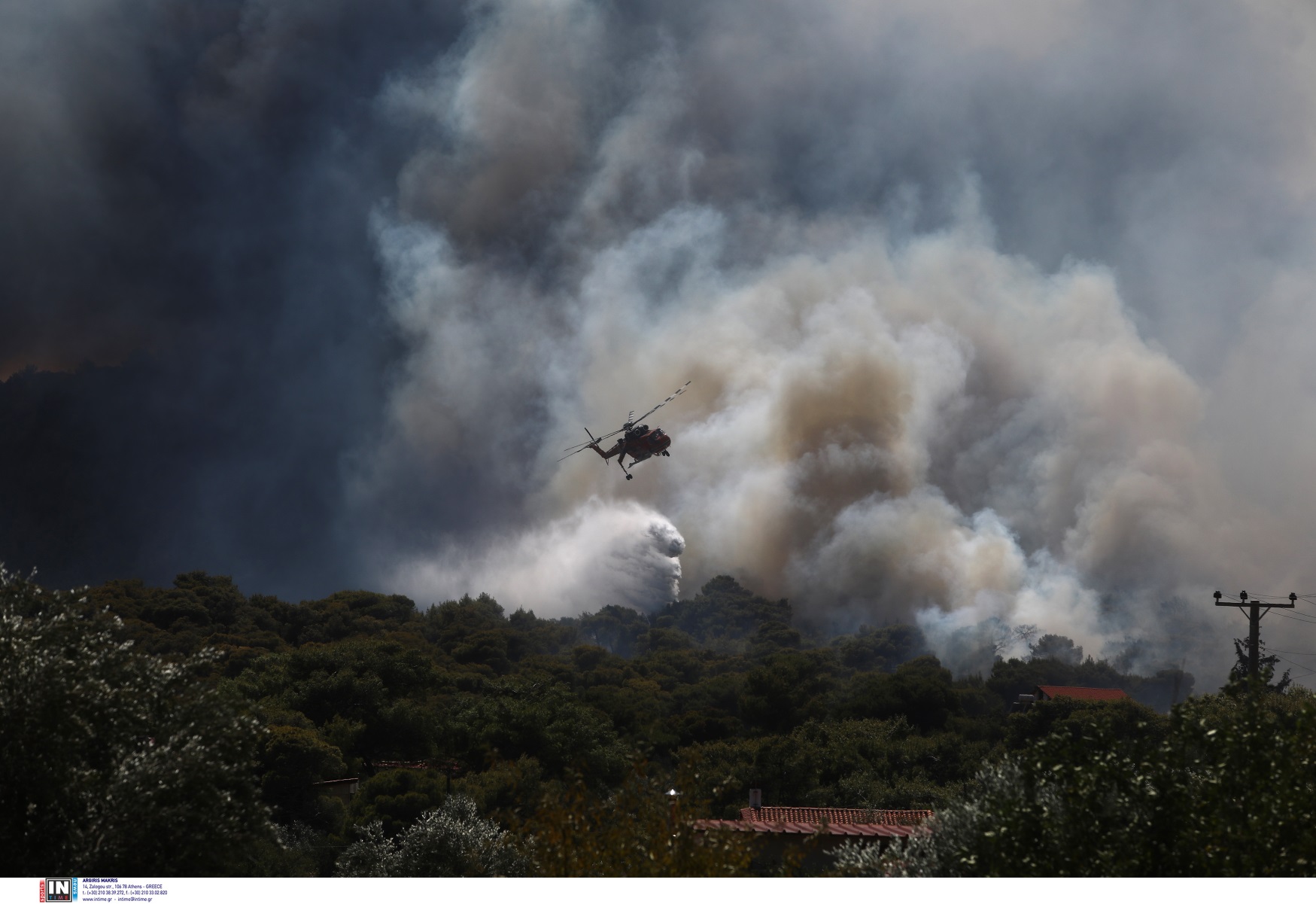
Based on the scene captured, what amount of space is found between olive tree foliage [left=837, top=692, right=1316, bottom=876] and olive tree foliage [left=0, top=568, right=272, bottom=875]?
10.5m

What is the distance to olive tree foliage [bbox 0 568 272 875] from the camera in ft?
49.9

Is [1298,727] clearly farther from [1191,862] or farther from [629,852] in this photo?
[629,852]

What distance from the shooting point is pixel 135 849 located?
15422 millimetres

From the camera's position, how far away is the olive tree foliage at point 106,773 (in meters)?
15.2

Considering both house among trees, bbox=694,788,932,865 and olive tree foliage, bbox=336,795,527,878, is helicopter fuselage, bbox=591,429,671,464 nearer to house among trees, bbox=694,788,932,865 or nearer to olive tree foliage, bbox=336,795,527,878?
house among trees, bbox=694,788,932,865

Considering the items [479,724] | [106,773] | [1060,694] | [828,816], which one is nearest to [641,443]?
[479,724]

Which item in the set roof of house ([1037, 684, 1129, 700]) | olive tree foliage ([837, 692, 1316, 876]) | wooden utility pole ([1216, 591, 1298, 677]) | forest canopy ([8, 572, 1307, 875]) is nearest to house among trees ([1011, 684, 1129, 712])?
roof of house ([1037, 684, 1129, 700])

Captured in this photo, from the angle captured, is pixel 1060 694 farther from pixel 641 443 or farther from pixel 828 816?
pixel 828 816

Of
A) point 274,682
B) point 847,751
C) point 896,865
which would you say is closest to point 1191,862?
point 896,865

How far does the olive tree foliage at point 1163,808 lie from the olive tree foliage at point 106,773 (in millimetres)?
10509

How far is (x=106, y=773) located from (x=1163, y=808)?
49.2 ft

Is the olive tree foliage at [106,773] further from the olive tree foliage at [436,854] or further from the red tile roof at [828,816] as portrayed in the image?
the red tile roof at [828,816]

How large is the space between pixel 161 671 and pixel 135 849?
9.22 feet
